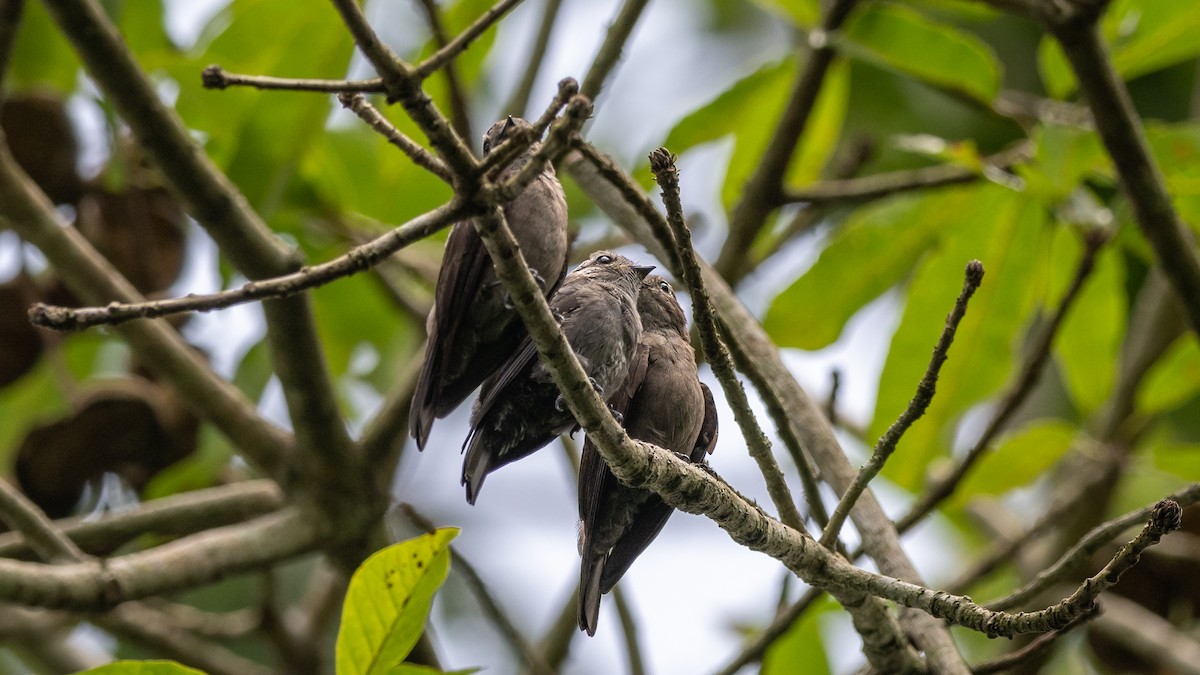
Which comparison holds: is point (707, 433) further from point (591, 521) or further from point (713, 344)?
point (713, 344)

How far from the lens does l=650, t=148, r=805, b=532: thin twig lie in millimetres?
1916

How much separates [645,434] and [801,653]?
1755mm

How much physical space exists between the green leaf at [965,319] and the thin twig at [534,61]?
62.2 inches

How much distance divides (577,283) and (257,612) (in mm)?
2392

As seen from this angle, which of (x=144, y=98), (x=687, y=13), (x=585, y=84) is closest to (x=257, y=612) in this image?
(x=144, y=98)

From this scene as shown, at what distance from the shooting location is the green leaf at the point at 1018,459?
4.49m

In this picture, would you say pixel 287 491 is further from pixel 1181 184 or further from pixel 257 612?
pixel 1181 184

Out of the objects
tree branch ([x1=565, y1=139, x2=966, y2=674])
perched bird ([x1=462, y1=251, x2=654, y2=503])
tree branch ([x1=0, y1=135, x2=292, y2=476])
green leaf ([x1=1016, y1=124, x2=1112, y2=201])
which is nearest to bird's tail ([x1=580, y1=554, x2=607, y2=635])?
perched bird ([x1=462, y1=251, x2=654, y2=503])

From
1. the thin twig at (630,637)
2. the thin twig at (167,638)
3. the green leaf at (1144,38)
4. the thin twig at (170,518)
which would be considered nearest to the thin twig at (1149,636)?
the thin twig at (630,637)

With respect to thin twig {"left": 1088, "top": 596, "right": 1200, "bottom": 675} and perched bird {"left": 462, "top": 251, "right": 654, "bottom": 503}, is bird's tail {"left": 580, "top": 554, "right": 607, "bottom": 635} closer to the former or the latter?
perched bird {"left": 462, "top": 251, "right": 654, "bottom": 503}

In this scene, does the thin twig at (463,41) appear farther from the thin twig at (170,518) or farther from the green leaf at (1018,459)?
the green leaf at (1018,459)

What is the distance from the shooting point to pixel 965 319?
4.04m

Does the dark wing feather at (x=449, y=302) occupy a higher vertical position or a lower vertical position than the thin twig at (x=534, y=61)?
lower

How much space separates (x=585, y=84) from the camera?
3.32 metres
